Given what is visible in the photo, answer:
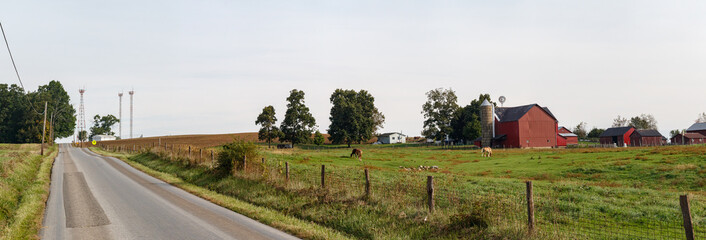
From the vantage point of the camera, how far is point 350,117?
3900 inches

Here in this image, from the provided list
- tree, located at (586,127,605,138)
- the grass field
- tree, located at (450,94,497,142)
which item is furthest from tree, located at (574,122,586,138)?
the grass field

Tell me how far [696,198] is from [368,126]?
85745 mm

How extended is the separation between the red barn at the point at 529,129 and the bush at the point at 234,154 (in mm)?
67866

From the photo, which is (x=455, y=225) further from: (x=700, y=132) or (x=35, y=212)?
(x=700, y=132)

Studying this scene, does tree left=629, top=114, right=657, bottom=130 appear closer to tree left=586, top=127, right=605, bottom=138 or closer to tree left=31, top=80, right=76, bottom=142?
tree left=586, top=127, right=605, bottom=138

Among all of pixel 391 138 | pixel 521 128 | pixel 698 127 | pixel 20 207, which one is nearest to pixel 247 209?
pixel 20 207

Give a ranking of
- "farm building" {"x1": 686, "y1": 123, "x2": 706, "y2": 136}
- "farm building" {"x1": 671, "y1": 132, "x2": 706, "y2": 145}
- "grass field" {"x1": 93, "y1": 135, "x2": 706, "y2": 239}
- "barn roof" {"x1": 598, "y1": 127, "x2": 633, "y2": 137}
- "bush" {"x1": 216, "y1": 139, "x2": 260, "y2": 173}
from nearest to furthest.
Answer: "grass field" {"x1": 93, "y1": 135, "x2": 706, "y2": 239}, "bush" {"x1": 216, "y1": 139, "x2": 260, "y2": 173}, "farm building" {"x1": 671, "y1": 132, "x2": 706, "y2": 145}, "barn roof" {"x1": 598, "y1": 127, "x2": 633, "y2": 137}, "farm building" {"x1": 686, "y1": 123, "x2": 706, "y2": 136}

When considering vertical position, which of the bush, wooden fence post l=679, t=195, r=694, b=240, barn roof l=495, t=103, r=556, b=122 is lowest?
wooden fence post l=679, t=195, r=694, b=240

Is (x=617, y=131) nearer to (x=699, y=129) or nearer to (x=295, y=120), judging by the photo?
(x=699, y=129)

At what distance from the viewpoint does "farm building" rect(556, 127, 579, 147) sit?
88.7m

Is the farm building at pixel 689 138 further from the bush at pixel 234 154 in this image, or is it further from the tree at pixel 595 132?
the bush at pixel 234 154

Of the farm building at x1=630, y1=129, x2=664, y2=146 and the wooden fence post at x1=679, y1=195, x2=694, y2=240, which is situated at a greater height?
the farm building at x1=630, y1=129, x2=664, y2=146

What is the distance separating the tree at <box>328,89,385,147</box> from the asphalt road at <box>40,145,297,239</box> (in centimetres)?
7902

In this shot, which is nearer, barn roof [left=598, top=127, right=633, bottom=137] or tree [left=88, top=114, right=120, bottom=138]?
barn roof [left=598, top=127, right=633, bottom=137]
